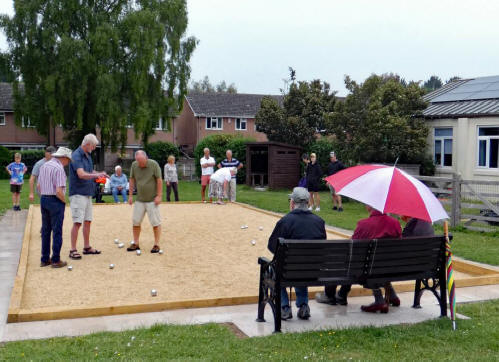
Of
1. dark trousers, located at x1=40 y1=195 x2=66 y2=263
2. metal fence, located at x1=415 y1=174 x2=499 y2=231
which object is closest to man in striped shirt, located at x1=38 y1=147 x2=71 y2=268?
dark trousers, located at x1=40 y1=195 x2=66 y2=263

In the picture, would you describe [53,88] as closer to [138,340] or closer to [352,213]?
[352,213]

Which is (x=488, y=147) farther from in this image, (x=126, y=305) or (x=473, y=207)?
(x=126, y=305)

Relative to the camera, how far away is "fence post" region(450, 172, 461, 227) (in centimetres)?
1291

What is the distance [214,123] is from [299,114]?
63.6ft

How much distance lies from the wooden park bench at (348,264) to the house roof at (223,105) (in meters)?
43.2

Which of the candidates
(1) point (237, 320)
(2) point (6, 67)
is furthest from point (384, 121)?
(2) point (6, 67)

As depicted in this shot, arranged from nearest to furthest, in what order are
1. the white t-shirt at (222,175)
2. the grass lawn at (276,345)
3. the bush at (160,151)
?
the grass lawn at (276,345) → the white t-shirt at (222,175) → the bush at (160,151)

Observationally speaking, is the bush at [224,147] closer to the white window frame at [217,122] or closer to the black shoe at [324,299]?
the white window frame at [217,122]

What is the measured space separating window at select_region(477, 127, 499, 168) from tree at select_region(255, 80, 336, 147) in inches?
381

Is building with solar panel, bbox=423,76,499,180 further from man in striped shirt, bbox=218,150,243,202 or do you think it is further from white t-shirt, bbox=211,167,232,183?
white t-shirt, bbox=211,167,232,183

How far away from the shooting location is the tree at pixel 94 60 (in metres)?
32.3

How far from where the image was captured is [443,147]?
23.4 m

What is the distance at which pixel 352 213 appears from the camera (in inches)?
639

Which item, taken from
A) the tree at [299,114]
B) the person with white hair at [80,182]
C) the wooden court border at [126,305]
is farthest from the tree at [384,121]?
the person with white hair at [80,182]
